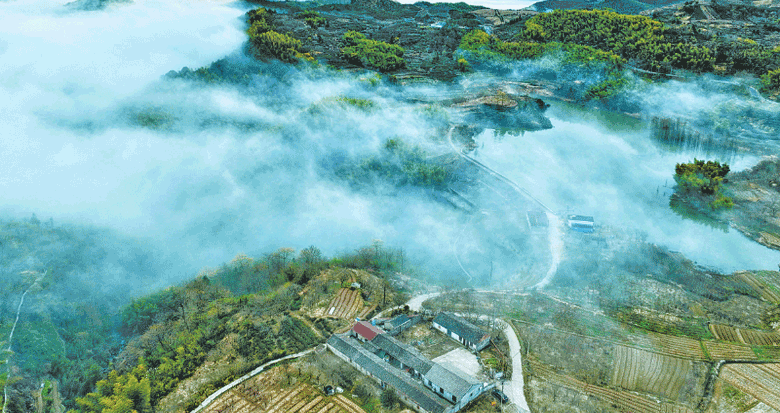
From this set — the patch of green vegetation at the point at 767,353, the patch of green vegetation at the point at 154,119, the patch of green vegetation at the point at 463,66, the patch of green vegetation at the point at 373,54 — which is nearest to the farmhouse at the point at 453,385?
the patch of green vegetation at the point at 767,353

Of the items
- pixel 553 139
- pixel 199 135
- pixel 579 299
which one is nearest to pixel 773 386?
pixel 579 299

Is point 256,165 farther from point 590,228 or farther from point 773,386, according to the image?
point 773,386

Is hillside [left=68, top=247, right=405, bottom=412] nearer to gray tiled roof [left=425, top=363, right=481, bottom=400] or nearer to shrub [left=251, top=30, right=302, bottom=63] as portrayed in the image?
gray tiled roof [left=425, top=363, right=481, bottom=400]

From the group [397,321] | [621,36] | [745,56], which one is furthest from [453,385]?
[621,36]

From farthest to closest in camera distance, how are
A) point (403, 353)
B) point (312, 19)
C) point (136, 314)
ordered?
point (312, 19) < point (136, 314) < point (403, 353)

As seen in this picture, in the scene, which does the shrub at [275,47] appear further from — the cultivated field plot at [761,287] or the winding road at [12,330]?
the cultivated field plot at [761,287]

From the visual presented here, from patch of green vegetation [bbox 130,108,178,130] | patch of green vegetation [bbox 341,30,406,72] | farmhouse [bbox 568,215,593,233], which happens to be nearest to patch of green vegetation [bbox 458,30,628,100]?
patch of green vegetation [bbox 341,30,406,72]

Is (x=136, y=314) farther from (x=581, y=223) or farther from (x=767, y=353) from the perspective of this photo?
(x=767, y=353)
